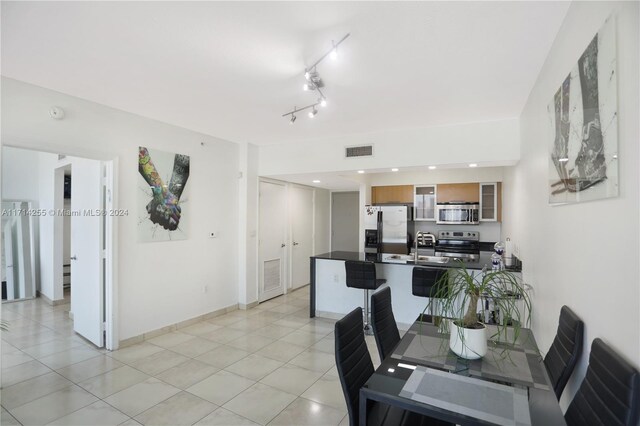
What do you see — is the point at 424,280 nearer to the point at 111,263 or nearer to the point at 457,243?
the point at 457,243

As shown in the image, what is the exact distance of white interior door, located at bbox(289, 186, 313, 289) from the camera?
6.57 metres

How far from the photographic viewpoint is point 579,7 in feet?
5.40

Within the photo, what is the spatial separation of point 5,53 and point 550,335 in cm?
Result: 445

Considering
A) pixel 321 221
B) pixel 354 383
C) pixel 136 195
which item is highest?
pixel 136 195

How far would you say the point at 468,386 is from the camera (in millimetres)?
1438

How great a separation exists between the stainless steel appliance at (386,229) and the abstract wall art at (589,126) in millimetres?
4498

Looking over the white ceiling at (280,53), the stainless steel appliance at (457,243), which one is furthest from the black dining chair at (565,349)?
the stainless steel appliance at (457,243)

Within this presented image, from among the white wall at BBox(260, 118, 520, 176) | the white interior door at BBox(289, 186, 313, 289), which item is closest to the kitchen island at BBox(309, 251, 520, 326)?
the white wall at BBox(260, 118, 520, 176)

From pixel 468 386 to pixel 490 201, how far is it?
5410 millimetres

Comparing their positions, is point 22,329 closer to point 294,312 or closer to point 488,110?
point 294,312

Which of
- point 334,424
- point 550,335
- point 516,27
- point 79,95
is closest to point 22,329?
point 79,95

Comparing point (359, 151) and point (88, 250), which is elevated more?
point (359, 151)

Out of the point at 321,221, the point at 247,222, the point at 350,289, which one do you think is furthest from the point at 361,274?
the point at 321,221

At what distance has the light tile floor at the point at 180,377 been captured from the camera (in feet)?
8.00
